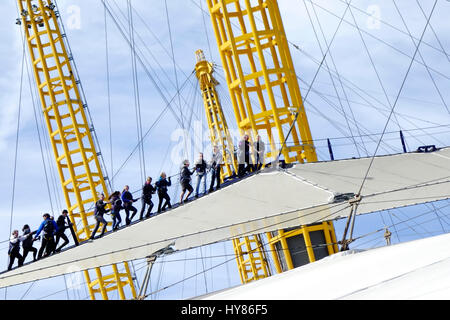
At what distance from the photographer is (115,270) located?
155 feet

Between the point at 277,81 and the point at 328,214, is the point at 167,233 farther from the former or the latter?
the point at 277,81

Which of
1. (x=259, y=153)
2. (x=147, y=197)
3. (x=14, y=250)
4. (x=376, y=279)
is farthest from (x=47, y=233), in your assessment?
(x=376, y=279)

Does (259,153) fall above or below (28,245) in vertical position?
above

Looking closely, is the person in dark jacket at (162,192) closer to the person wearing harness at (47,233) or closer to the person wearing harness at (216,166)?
the person wearing harness at (216,166)

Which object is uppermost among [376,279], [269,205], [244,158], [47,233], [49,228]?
[244,158]

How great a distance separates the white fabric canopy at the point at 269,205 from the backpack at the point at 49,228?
1.08 meters

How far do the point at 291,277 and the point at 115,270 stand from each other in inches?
1391

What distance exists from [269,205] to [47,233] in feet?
30.8

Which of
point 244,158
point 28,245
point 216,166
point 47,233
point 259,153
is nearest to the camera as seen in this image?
point 244,158

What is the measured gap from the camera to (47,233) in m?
25.9

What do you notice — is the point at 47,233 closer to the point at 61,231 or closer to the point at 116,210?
the point at 61,231

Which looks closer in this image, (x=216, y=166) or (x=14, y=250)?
(x=216, y=166)
